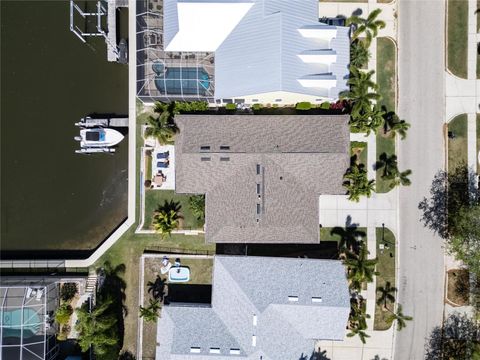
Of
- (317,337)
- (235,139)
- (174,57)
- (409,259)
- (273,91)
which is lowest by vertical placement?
(317,337)

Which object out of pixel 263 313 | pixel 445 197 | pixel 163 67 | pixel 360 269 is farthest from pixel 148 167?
pixel 445 197

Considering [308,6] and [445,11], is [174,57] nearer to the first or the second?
[308,6]

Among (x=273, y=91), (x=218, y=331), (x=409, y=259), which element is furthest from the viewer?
(x=409, y=259)

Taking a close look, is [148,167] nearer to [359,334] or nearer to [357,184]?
[357,184]

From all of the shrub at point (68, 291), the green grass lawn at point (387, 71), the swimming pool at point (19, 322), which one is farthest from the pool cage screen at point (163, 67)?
the swimming pool at point (19, 322)

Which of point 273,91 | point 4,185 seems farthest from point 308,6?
point 4,185

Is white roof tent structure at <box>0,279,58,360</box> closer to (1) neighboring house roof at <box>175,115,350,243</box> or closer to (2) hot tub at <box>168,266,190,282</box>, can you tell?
(2) hot tub at <box>168,266,190,282</box>

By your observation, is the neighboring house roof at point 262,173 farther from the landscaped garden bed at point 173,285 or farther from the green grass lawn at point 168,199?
the landscaped garden bed at point 173,285
